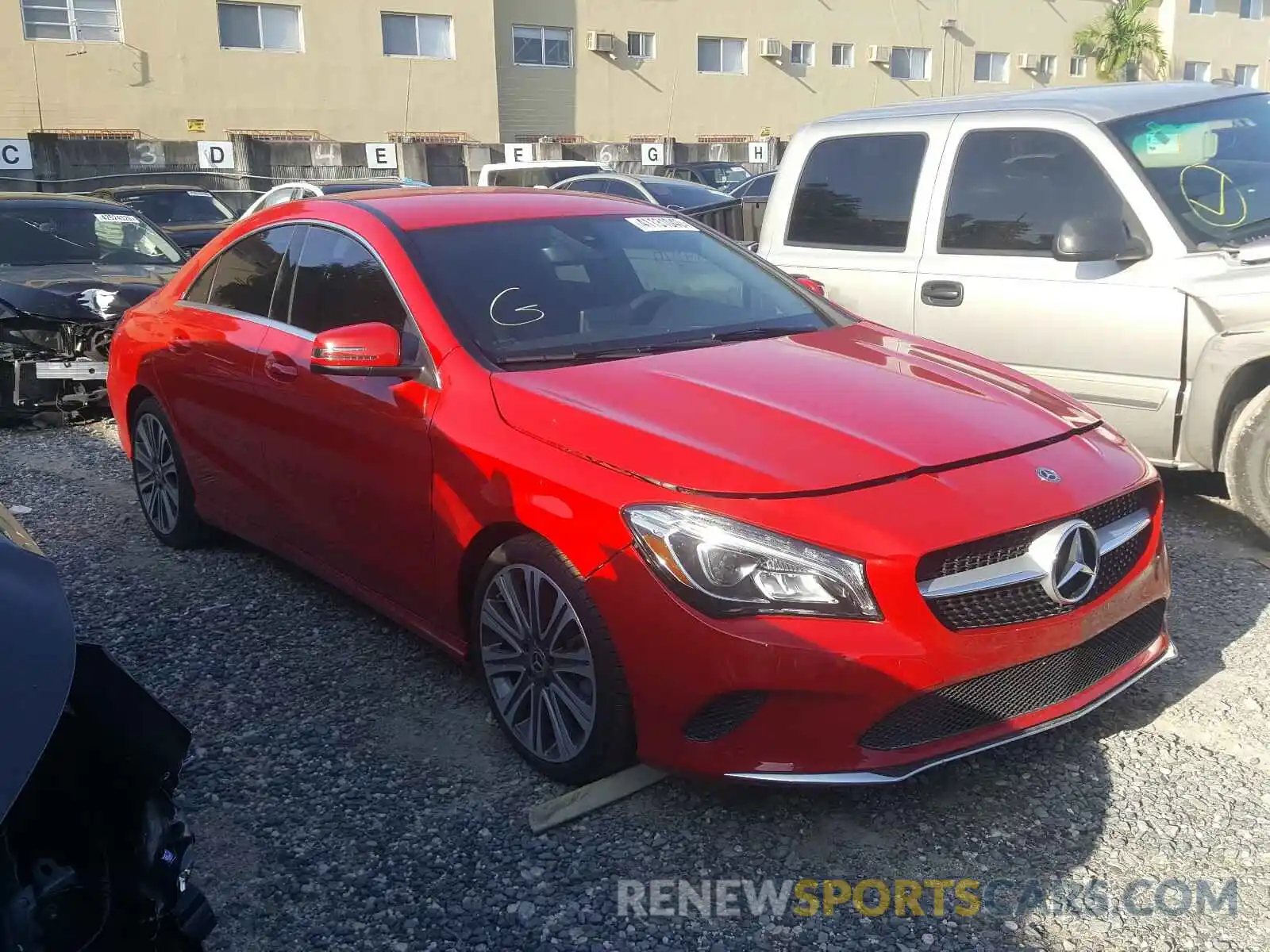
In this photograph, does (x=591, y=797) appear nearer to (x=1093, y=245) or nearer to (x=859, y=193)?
(x=1093, y=245)

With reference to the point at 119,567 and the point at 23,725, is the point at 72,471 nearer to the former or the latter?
the point at 119,567

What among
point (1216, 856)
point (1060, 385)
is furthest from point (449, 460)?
point (1060, 385)

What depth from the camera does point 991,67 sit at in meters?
40.9

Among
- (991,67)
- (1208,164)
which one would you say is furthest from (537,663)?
(991,67)

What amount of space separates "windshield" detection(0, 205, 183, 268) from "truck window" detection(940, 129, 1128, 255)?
21.3 feet

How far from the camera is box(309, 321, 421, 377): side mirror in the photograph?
377cm

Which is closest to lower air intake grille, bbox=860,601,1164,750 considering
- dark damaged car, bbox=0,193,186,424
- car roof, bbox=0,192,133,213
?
dark damaged car, bbox=0,193,186,424

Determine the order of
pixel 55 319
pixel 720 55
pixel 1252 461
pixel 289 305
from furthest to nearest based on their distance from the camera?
pixel 720 55
pixel 55 319
pixel 1252 461
pixel 289 305

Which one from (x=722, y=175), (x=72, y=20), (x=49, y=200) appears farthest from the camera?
(x=72, y=20)

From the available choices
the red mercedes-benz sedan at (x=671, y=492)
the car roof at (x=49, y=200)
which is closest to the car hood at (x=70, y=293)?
the car roof at (x=49, y=200)

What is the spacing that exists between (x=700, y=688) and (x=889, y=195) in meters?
3.75

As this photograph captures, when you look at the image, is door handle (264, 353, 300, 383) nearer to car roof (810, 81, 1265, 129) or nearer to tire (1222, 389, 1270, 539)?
car roof (810, 81, 1265, 129)

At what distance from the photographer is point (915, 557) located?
2.91 metres

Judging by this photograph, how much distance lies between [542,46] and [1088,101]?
92.2ft
